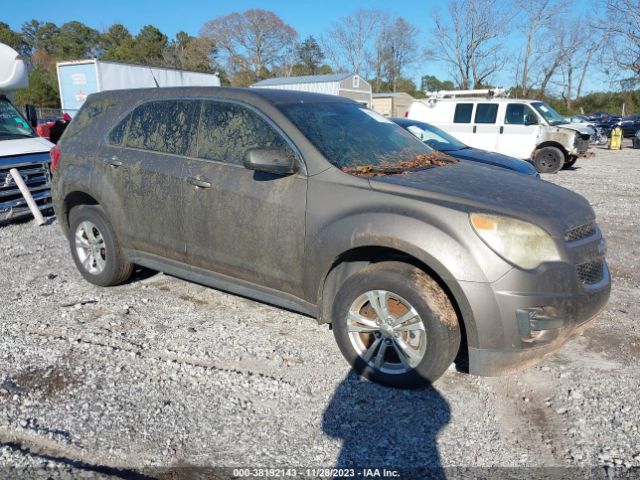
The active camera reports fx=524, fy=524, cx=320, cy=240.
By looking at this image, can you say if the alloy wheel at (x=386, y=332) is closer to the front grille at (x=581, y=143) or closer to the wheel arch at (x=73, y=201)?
the wheel arch at (x=73, y=201)

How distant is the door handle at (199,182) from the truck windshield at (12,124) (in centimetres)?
604

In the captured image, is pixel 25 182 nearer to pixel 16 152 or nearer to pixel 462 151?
pixel 16 152

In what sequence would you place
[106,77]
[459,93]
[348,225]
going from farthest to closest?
[106,77] → [459,93] → [348,225]

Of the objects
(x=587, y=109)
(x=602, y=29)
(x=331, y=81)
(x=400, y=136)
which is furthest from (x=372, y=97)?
(x=400, y=136)

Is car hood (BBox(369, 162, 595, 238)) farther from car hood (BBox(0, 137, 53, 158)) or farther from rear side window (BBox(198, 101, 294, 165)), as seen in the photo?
car hood (BBox(0, 137, 53, 158))

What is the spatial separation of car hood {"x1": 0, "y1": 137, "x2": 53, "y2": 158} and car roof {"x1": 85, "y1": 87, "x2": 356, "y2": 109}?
13.5 ft

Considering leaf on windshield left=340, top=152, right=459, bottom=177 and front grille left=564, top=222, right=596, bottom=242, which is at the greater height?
leaf on windshield left=340, top=152, right=459, bottom=177

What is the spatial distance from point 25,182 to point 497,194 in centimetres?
749

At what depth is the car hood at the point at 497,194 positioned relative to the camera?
3.05 metres

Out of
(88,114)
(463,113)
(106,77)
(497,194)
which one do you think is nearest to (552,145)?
(463,113)

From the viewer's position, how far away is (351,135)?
3967mm

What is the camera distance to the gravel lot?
274 cm

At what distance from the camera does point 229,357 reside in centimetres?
375

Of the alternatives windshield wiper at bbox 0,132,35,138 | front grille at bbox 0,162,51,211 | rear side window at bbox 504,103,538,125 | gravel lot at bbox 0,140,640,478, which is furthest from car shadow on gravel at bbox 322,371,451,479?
rear side window at bbox 504,103,538,125
